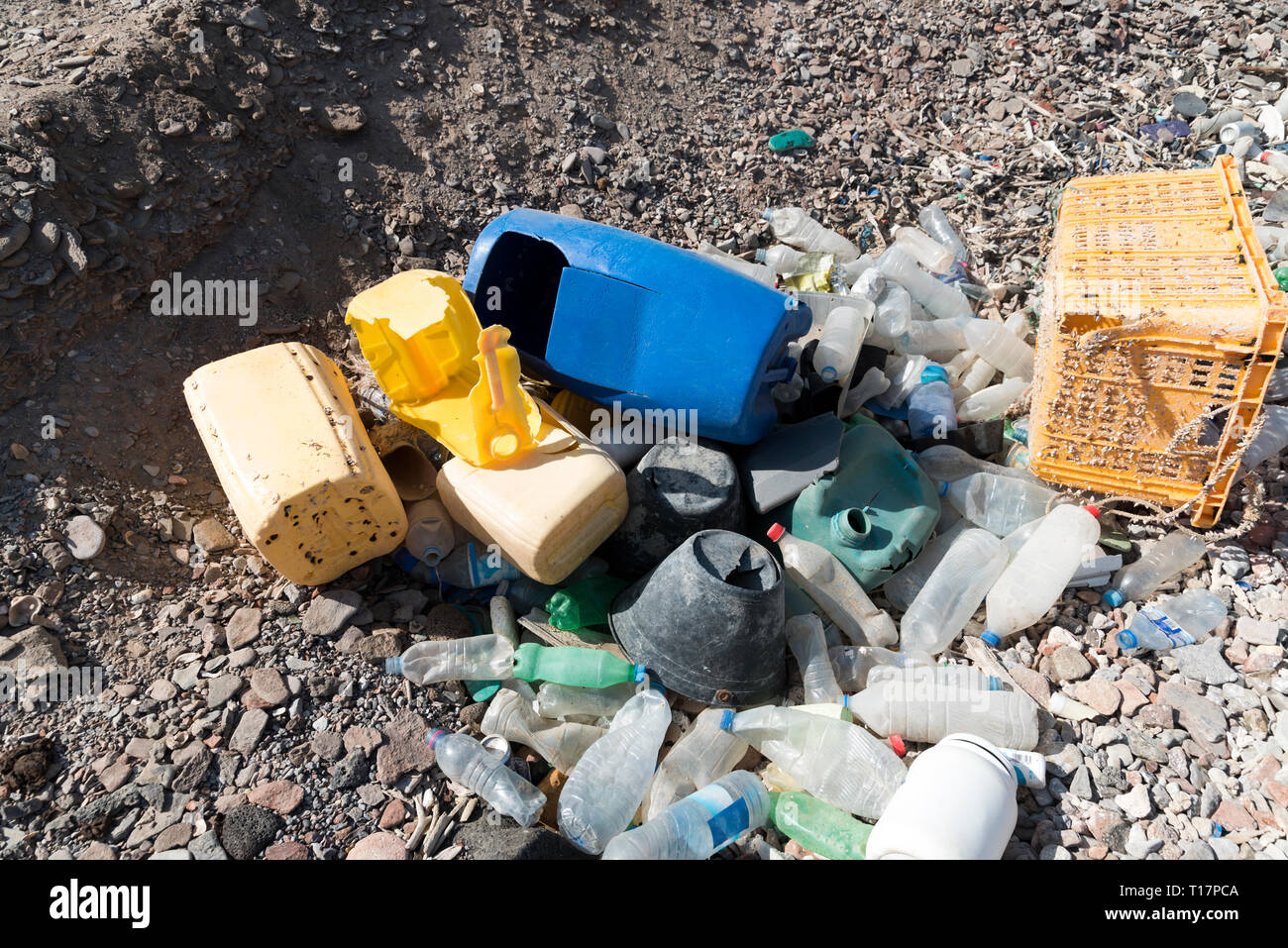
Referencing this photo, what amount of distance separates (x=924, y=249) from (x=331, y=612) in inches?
125

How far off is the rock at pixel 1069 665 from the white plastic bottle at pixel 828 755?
2.25 ft

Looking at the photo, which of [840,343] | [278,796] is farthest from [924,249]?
[278,796]

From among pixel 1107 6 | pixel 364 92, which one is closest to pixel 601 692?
pixel 364 92

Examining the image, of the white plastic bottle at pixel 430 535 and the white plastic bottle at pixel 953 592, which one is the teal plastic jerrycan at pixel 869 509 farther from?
the white plastic bottle at pixel 430 535

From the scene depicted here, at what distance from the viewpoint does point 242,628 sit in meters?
2.47

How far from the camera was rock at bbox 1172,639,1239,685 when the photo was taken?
8.18ft

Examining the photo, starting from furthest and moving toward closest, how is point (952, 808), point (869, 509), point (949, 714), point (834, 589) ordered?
point (869, 509) < point (834, 589) < point (949, 714) < point (952, 808)

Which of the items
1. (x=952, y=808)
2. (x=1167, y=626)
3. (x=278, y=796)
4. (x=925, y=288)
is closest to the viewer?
(x=952, y=808)

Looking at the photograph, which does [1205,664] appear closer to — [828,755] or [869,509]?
[869,509]

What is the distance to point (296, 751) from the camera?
2258 millimetres

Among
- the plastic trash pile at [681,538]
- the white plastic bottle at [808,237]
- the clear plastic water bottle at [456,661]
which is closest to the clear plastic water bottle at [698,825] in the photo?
the plastic trash pile at [681,538]

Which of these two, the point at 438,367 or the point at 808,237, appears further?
the point at 808,237

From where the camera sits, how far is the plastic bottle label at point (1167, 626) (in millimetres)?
2615
